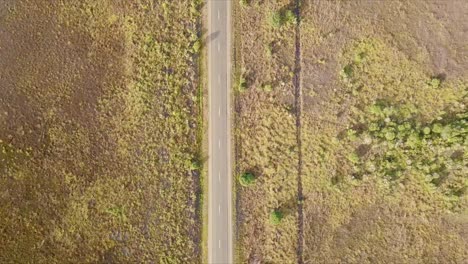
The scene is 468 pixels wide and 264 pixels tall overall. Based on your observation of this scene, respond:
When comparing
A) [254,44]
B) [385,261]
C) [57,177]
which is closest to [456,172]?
[385,261]

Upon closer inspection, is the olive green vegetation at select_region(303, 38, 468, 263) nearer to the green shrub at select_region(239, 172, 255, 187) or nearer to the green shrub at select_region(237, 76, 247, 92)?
the green shrub at select_region(239, 172, 255, 187)

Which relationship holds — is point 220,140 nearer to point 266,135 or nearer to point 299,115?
point 266,135

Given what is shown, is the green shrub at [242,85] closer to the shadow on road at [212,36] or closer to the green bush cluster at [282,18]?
the shadow on road at [212,36]

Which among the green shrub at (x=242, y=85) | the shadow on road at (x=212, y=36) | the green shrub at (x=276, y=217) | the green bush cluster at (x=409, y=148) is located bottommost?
the green shrub at (x=276, y=217)

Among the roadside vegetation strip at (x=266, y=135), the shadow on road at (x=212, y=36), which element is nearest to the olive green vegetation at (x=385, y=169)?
the roadside vegetation strip at (x=266, y=135)

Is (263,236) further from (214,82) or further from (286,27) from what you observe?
(286,27)

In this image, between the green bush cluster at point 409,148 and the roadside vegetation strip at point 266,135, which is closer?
the green bush cluster at point 409,148

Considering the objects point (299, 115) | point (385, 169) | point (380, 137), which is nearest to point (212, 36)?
point (299, 115)

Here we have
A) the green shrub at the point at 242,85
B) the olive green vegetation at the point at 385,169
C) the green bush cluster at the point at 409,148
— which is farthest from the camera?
the green shrub at the point at 242,85
